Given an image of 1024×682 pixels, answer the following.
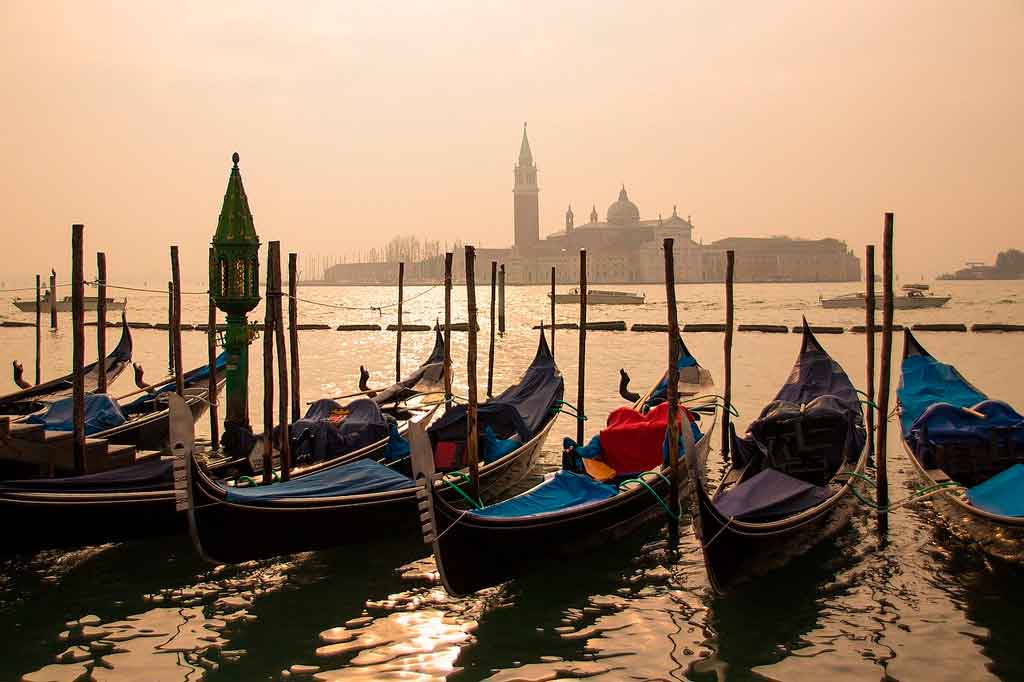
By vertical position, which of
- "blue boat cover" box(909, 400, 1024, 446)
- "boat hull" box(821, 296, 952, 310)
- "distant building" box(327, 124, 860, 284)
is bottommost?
"blue boat cover" box(909, 400, 1024, 446)

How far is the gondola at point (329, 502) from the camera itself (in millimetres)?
4766

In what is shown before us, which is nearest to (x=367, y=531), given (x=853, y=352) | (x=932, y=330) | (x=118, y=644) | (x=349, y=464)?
(x=349, y=464)

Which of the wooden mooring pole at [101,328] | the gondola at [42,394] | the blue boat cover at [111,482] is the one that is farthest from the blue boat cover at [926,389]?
the wooden mooring pole at [101,328]

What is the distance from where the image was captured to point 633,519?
5.56 meters

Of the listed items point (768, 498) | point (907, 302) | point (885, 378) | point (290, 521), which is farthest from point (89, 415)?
point (907, 302)

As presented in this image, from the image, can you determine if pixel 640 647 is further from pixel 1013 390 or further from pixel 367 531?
pixel 1013 390

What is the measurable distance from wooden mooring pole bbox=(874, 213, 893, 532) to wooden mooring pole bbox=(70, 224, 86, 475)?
15.1 ft

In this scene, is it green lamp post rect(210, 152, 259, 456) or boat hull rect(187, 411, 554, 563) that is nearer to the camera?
boat hull rect(187, 411, 554, 563)

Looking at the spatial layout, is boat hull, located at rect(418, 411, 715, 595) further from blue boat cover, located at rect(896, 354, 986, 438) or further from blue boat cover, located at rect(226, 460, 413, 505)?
blue boat cover, located at rect(896, 354, 986, 438)

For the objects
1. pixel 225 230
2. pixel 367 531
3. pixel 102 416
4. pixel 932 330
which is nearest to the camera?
pixel 367 531

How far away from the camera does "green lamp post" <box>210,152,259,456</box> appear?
8.27 meters

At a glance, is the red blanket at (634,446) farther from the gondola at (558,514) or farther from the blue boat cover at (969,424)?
the blue boat cover at (969,424)

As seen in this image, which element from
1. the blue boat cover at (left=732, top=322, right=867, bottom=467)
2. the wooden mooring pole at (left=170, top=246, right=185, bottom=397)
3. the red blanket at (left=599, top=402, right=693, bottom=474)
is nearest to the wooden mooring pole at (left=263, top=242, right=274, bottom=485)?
the wooden mooring pole at (left=170, top=246, right=185, bottom=397)

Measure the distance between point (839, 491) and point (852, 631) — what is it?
115 cm
